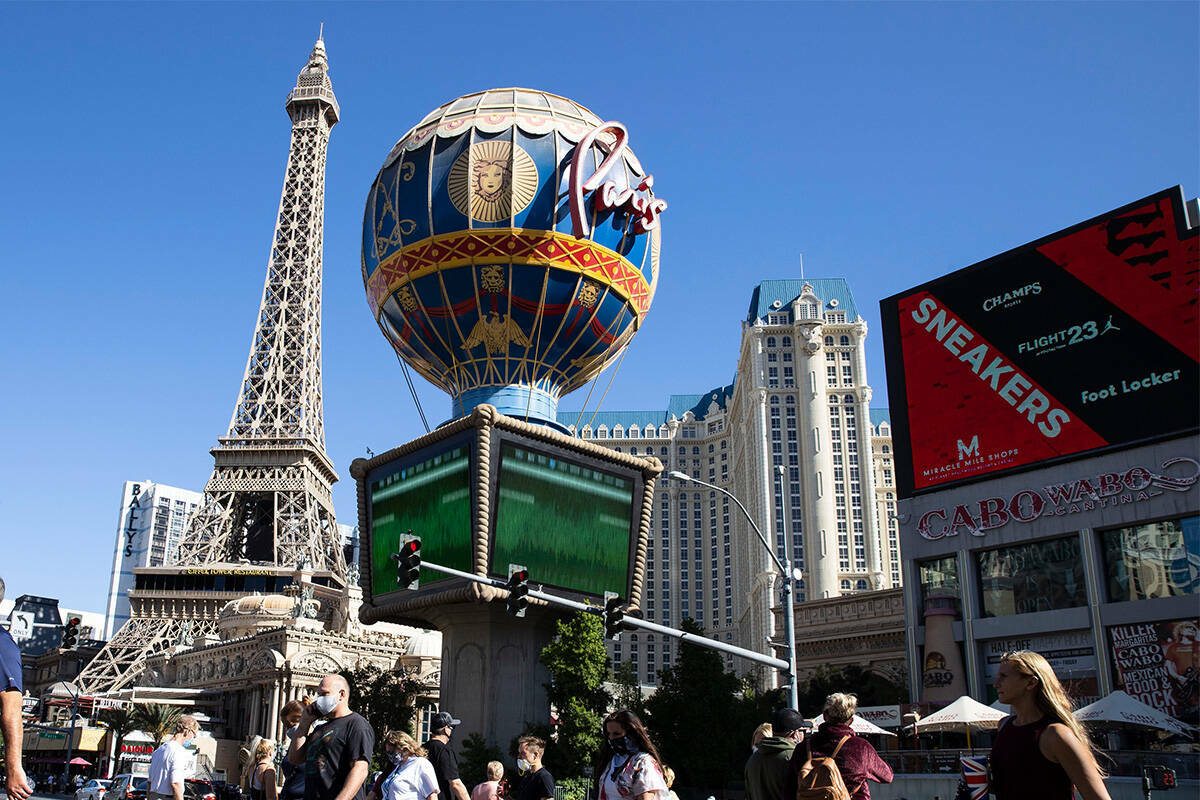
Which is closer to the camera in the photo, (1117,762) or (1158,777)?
(1158,777)

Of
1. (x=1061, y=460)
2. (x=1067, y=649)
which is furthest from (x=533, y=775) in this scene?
(x=1061, y=460)

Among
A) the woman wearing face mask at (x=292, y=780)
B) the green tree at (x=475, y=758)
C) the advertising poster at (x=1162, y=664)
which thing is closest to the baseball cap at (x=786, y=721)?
the woman wearing face mask at (x=292, y=780)

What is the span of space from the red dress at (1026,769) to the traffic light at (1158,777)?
54.8 feet

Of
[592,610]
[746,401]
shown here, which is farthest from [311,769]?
[746,401]

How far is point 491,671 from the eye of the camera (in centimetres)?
3231

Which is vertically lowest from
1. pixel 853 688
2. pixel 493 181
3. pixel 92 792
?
pixel 92 792

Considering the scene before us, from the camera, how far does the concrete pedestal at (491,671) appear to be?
32.0 m

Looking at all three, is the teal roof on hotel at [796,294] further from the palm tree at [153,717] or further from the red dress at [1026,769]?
the red dress at [1026,769]

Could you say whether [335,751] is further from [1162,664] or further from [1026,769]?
[1162,664]

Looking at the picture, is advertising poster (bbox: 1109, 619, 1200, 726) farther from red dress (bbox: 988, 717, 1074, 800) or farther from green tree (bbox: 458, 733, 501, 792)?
red dress (bbox: 988, 717, 1074, 800)

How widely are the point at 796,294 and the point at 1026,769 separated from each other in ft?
392

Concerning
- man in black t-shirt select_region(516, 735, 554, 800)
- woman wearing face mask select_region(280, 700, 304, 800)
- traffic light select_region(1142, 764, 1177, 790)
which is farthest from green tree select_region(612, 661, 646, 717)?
woman wearing face mask select_region(280, 700, 304, 800)

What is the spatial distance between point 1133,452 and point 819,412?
250ft

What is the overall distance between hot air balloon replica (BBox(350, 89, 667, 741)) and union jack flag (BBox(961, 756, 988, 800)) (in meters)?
24.6
